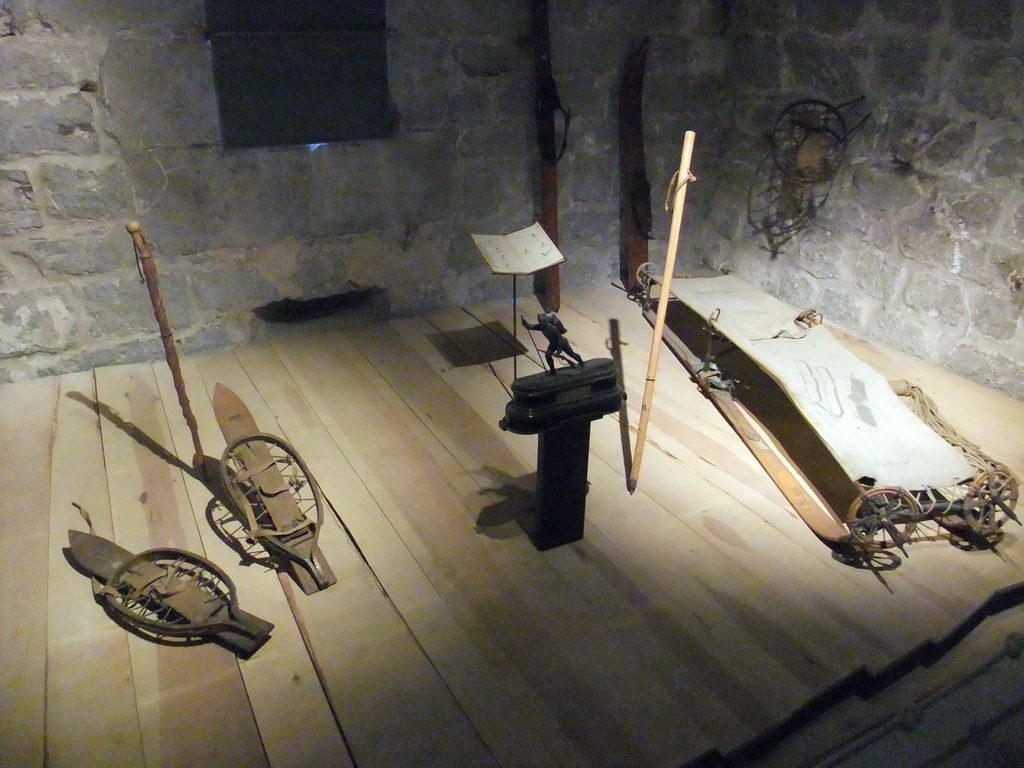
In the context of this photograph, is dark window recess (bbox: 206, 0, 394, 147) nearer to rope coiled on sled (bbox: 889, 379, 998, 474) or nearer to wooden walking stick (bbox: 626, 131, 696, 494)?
wooden walking stick (bbox: 626, 131, 696, 494)

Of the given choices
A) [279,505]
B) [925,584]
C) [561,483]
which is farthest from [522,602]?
[925,584]

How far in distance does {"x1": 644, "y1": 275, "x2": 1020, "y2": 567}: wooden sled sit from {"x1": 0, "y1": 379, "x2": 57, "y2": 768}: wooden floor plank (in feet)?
6.28

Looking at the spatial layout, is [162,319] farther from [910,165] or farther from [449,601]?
[910,165]

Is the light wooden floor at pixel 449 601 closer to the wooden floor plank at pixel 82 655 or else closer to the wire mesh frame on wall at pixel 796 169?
the wooden floor plank at pixel 82 655

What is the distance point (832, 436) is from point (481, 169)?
6.47 feet

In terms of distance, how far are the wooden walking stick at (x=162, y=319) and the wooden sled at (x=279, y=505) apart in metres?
0.13

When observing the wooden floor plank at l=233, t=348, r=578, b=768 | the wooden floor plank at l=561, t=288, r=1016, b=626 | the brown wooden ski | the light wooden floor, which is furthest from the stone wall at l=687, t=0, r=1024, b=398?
the wooden floor plank at l=233, t=348, r=578, b=768

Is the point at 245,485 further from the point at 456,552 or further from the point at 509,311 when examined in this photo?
the point at 509,311

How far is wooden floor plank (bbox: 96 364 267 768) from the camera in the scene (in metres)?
1.46

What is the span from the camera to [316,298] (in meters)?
3.30

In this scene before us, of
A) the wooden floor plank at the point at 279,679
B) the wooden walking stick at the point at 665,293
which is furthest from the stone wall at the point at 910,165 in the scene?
the wooden floor plank at the point at 279,679

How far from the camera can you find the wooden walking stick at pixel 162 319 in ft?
6.46

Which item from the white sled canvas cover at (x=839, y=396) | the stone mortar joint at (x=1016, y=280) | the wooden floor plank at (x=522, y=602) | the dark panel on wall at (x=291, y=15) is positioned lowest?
the wooden floor plank at (x=522, y=602)

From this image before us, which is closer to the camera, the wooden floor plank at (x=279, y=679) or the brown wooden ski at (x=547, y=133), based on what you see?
the wooden floor plank at (x=279, y=679)
